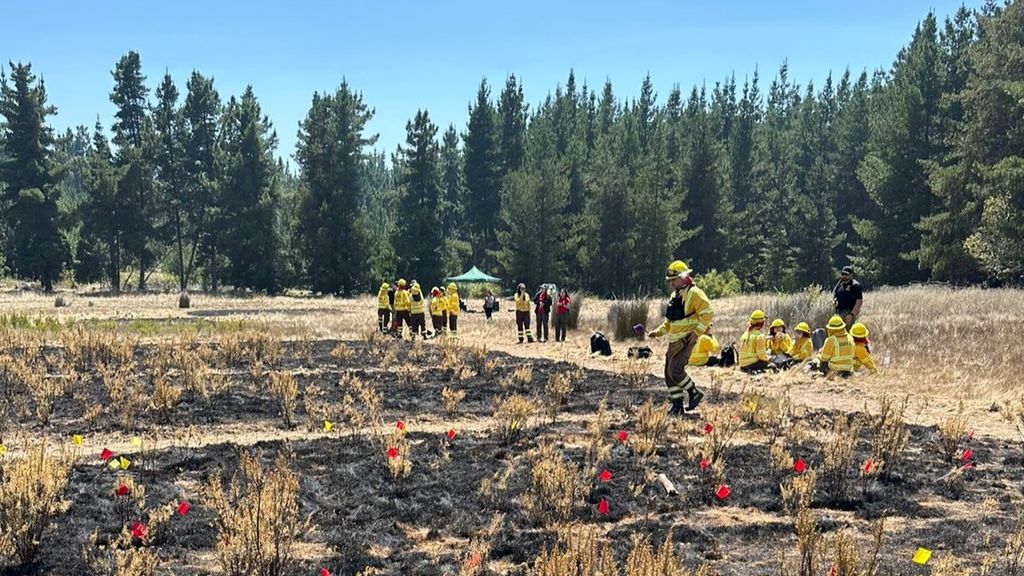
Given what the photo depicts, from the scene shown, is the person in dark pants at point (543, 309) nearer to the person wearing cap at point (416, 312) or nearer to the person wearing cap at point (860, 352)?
the person wearing cap at point (416, 312)

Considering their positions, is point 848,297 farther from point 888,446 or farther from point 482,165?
point 482,165

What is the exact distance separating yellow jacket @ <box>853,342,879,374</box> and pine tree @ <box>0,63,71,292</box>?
4887 cm

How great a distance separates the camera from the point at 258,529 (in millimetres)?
4605

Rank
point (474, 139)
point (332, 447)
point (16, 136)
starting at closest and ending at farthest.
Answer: point (332, 447) < point (16, 136) < point (474, 139)

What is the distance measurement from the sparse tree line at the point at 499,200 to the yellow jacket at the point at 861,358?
2616cm

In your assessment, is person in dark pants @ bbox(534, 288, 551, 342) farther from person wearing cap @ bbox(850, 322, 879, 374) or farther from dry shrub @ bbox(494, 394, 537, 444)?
dry shrub @ bbox(494, 394, 537, 444)

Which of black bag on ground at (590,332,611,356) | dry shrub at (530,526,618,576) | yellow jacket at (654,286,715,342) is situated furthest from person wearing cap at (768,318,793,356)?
dry shrub at (530,526,618,576)

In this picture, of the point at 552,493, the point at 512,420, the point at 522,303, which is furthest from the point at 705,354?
the point at 552,493

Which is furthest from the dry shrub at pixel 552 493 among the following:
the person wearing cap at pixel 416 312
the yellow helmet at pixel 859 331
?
the person wearing cap at pixel 416 312

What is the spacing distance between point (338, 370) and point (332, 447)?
6.90 m

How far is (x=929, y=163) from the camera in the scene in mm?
38812

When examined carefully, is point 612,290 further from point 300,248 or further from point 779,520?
point 779,520

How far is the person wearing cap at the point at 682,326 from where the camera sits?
9.74 meters

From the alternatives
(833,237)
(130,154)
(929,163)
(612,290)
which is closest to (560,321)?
(929,163)
